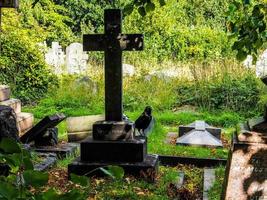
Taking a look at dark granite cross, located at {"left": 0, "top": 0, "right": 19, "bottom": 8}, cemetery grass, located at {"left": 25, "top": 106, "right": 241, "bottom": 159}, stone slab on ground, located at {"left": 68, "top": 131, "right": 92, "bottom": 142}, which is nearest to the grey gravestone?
cemetery grass, located at {"left": 25, "top": 106, "right": 241, "bottom": 159}

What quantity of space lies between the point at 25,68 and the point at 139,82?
3.40 metres

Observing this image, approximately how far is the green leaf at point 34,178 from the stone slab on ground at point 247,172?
11.6 feet

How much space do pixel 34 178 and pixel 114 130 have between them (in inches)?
221

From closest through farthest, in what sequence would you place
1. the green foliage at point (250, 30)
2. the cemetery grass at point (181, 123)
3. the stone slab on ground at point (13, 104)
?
the green foliage at point (250, 30) → the cemetery grass at point (181, 123) → the stone slab on ground at point (13, 104)

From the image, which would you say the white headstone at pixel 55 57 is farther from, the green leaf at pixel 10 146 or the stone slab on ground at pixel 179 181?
the green leaf at pixel 10 146

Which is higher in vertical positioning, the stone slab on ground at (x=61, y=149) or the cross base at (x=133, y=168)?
the cross base at (x=133, y=168)

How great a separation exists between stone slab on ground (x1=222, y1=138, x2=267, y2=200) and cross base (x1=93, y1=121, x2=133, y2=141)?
227 centimetres

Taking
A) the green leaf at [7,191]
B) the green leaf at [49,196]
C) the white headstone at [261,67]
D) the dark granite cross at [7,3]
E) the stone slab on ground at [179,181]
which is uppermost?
the dark granite cross at [7,3]

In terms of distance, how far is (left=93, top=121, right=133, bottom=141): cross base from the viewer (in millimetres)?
6441

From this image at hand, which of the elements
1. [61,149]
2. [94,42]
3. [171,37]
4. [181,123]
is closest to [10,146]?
[94,42]

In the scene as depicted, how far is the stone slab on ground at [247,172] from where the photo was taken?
4234 mm

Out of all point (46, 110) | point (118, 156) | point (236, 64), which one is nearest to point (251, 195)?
point (118, 156)

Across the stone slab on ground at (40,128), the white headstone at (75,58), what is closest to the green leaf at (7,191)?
the stone slab on ground at (40,128)

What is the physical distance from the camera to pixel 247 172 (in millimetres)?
4273
